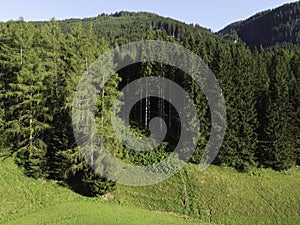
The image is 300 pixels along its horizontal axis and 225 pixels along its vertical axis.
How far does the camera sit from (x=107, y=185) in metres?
32.1

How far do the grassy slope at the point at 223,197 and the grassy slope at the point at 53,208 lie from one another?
5.47ft

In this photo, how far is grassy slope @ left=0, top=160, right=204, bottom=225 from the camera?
2747 cm

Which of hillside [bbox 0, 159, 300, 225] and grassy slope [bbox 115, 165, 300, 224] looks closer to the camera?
hillside [bbox 0, 159, 300, 225]

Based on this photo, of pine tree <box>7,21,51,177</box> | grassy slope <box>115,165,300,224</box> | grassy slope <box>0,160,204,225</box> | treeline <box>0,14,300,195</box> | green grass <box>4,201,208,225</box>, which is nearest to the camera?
green grass <box>4,201,208,225</box>

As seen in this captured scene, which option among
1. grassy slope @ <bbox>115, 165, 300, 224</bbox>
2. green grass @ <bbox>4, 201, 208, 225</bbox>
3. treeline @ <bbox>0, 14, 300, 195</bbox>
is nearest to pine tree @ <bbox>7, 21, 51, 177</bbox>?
treeline @ <bbox>0, 14, 300, 195</bbox>

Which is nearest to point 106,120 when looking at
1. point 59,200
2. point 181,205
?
point 59,200

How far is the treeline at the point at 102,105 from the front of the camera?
105 feet

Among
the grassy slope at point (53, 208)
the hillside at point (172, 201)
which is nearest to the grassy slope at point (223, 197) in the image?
the hillside at point (172, 201)

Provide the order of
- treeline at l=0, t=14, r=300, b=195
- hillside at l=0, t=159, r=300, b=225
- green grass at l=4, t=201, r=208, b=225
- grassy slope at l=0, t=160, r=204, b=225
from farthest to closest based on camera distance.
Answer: treeline at l=0, t=14, r=300, b=195 → hillside at l=0, t=159, r=300, b=225 → grassy slope at l=0, t=160, r=204, b=225 → green grass at l=4, t=201, r=208, b=225

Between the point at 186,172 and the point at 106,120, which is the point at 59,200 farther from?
the point at 186,172

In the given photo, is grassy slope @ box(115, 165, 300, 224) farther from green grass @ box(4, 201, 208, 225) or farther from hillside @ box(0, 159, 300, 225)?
green grass @ box(4, 201, 208, 225)

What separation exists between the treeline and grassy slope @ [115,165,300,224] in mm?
2636

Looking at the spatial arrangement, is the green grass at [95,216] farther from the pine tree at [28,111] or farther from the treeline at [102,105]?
the pine tree at [28,111]

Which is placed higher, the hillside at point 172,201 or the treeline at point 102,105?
→ the treeline at point 102,105
